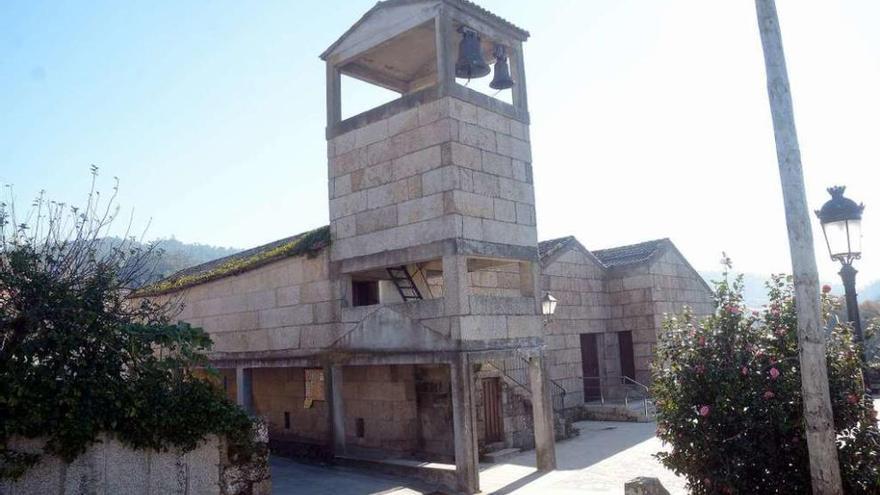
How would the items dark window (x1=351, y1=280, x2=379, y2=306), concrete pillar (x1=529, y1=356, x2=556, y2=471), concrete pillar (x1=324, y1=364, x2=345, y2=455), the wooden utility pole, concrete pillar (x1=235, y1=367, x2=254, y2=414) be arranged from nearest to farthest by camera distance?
the wooden utility pole
concrete pillar (x1=529, y1=356, x2=556, y2=471)
concrete pillar (x1=324, y1=364, x2=345, y2=455)
dark window (x1=351, y1=280, x2=379, y2=306)
concrete pillar (x1=235, y1=367, x2=254, y2=414)

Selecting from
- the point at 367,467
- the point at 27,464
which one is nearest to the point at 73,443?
the point at 27,464

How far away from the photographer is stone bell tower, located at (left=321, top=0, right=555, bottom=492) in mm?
11164

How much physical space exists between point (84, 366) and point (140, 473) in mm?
1297

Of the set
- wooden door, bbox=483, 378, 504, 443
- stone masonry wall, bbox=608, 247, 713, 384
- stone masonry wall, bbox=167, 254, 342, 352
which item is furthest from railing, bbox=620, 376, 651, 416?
stone masonry wall, bbox=167, 254, 342, 352

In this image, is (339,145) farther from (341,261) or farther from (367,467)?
(367,467)

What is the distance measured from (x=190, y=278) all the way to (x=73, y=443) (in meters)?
9.97

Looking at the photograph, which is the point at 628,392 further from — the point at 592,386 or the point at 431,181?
the point at 431,181

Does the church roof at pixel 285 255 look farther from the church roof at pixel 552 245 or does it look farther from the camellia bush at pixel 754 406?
the camellia bush at pixel 754 406

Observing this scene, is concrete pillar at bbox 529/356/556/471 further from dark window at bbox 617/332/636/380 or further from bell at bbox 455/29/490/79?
dark window at bbox 617/332/636/380

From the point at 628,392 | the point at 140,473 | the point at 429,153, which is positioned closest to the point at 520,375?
the point at 628,392

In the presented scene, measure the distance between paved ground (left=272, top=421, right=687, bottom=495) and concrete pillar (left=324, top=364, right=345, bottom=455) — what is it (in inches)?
19.9

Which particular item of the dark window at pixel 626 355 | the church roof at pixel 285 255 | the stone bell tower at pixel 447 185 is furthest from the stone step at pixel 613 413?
the stone bell tower at pixel 447 185

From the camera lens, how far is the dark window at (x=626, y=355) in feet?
65.4

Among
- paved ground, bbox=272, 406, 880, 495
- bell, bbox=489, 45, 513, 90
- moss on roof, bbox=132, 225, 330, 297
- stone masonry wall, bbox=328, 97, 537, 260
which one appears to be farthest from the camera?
moss on roof, bbox=132, 225, 330, 297
